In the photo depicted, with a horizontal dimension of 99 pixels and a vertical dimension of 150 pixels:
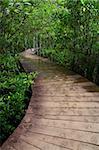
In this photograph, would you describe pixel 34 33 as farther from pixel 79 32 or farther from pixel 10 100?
pixel 10 100

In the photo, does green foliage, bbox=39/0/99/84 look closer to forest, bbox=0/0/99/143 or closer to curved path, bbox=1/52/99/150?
forest, bbox=0/0/99/143

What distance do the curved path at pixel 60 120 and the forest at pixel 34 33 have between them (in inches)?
15.6

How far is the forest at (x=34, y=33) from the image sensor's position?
4734 mm

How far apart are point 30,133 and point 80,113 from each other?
86 centimetres

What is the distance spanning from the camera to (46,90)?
536 centimetres

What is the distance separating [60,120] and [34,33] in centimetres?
364

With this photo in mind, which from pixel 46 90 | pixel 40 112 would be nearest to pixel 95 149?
pixel 40 112

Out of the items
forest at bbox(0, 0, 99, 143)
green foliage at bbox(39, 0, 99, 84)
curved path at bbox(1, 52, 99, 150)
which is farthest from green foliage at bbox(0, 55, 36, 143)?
green foliage at bbox(39, 0, 99, 84)

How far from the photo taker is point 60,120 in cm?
376

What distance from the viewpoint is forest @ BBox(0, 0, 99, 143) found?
473 centimetres

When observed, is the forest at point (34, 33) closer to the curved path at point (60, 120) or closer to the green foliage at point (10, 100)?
the green foliage at point (10, 100)

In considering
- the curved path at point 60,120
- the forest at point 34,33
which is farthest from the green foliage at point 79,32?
the curved path at point 60,120

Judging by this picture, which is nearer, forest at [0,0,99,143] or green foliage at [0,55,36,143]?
green foliage at [0,55,36,143]

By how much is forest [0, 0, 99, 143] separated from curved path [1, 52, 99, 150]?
0.40m
